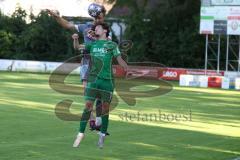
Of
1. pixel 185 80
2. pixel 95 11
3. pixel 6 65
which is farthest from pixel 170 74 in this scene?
pixel 95 11

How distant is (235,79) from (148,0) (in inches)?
833

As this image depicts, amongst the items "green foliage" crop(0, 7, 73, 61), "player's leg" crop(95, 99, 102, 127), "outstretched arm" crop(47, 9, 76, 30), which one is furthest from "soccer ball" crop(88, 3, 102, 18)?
"green foliage" crop(0, 7, 73, 61)

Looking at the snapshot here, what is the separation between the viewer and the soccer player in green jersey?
10.1 meters

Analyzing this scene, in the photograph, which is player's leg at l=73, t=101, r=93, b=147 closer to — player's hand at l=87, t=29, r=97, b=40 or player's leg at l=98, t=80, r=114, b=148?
player's leg at l=98, t=80, r=114, b=148

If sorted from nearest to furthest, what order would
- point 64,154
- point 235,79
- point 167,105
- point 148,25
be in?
point 64,154 → point 167,105 → point 235,79 → point 148,25

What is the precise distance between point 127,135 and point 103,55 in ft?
8.54

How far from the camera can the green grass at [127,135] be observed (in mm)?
9805

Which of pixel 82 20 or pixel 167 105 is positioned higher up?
pixel 82 20

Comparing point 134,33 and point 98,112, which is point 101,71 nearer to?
point 98,112

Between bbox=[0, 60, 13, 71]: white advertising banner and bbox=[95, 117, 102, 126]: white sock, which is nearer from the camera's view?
bbox=[95, 117, 102, 126]: white sock

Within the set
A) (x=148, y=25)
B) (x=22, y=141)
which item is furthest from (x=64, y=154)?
(x=148, y=25)

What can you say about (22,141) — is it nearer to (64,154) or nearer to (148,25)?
(64,154)

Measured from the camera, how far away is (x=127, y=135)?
1213 centimetres

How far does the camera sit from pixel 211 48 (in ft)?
146
